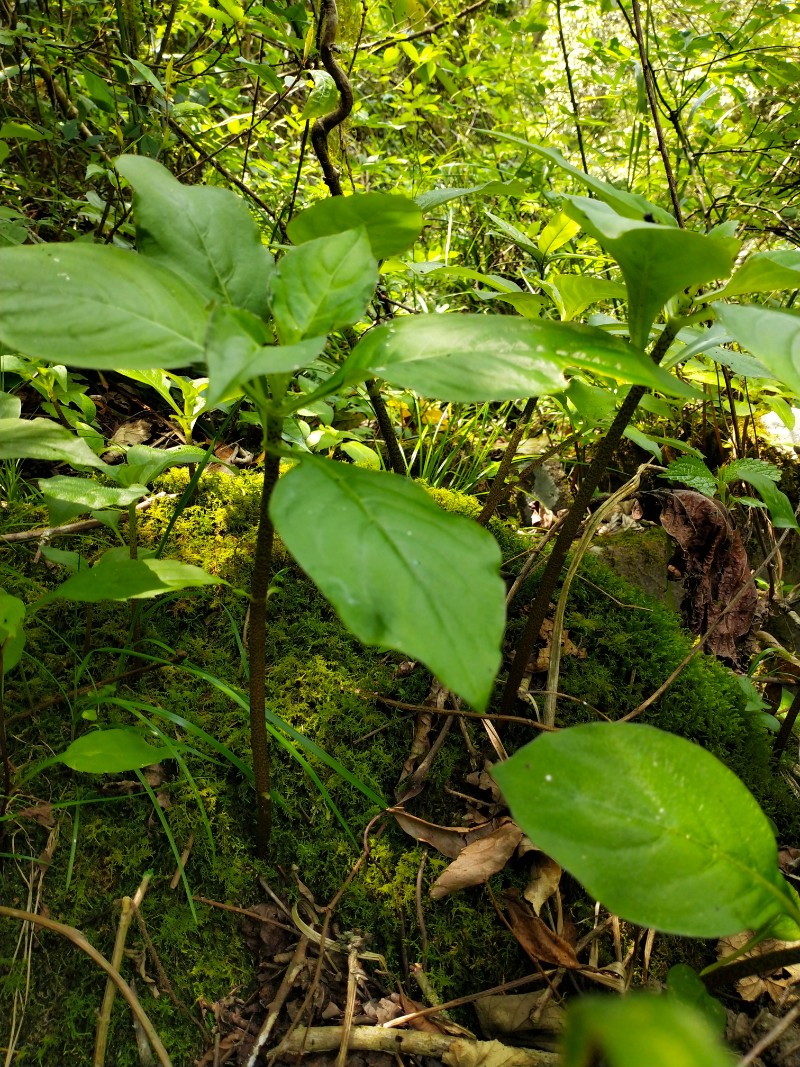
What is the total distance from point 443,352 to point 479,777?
0.97 meters

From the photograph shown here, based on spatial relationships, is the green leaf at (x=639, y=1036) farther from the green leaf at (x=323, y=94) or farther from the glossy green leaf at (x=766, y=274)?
the green leaf at (x=323, y=94)

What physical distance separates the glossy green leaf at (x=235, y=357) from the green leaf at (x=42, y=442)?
0.50 meters

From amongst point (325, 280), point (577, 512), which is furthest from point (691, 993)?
point (325, 280)

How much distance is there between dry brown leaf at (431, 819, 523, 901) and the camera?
1199 millimetres

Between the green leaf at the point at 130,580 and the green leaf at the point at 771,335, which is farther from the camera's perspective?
the green leaf at the point at 130,580

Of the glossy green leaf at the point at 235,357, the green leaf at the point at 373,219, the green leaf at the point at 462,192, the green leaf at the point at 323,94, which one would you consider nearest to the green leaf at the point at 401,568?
the glossy green leaf at the point at 235,357

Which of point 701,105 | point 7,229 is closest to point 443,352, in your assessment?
point 7,229

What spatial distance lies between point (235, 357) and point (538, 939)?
3.68ft

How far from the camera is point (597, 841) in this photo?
2.48 feet

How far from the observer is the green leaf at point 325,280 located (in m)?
0.81

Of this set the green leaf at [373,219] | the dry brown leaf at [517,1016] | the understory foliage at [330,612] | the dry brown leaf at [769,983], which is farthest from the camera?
the dry brown leaf at [769,983]

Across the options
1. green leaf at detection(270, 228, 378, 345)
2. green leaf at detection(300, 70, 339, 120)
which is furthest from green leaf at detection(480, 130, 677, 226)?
green leaf at detection(300, 70, 339, 120)

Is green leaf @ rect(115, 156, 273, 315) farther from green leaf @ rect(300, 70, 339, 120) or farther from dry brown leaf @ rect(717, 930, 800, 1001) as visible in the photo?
dry brown leaf @ rect(717, 930, 800, 1001)

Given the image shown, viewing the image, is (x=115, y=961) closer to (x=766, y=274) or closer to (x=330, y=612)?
(x=330, y=612)
